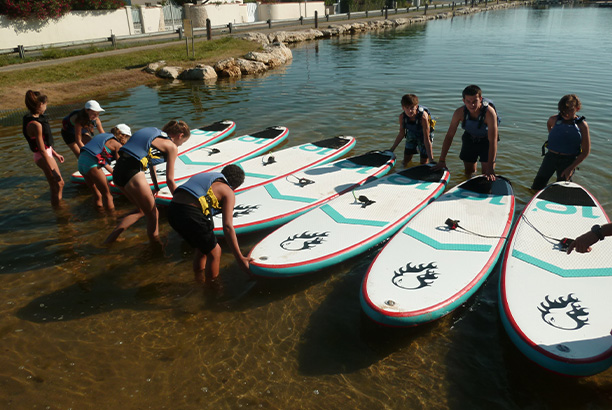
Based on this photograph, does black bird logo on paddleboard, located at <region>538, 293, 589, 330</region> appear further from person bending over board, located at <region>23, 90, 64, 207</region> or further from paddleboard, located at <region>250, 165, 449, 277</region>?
person bending over board, located at <region>23, 90, 64, 207</region>

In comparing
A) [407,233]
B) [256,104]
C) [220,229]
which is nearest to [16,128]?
[256,104]

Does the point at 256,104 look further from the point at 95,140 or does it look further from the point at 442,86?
the point at 95,140

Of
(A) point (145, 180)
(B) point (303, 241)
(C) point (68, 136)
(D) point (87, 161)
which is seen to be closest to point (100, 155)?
(D) point (87, 161)

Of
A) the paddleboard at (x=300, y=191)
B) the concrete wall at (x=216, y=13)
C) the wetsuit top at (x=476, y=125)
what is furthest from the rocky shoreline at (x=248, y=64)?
the wetsuit top at (x=476, y=125)

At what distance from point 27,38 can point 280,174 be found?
27478 mm

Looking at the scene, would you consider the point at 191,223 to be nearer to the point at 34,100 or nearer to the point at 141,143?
the point at 141,143

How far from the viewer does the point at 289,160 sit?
9.43 meters

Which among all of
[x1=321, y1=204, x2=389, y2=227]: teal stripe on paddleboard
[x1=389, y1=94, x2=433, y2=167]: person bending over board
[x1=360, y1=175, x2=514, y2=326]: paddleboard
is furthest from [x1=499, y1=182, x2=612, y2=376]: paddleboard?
[x1=389, y1=94, x2=433, y2=167]: person bending over board

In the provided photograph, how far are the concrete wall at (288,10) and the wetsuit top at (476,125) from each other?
45.8 meters

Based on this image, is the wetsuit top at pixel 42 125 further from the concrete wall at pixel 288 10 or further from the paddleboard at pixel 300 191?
the concrete wall at pixel 288 10

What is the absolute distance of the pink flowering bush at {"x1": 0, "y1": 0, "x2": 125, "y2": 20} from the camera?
26453mm

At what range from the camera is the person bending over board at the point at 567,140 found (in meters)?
6.65

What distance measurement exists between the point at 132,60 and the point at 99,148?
18312 millimetres

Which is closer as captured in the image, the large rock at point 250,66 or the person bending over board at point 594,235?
the person bending over board at point 594,235
